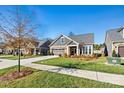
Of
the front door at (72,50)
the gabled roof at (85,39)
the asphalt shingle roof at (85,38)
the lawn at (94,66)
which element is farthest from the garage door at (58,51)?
the lawn at (94,66)

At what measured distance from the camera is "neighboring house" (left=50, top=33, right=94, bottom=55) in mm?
27859

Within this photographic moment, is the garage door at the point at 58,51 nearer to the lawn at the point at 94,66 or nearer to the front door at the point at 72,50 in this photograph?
the front door at the point at 72,50

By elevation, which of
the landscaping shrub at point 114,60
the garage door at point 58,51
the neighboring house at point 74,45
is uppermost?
the neighboring house at point 74,45

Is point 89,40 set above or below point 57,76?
above

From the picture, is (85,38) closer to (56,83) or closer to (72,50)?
(72,50)

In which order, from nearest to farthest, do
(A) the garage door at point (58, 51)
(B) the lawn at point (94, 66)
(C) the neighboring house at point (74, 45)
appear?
1. (B) the lawn at point (94, 66)
2. (C) the neighboring house at point (74, 45)
3. (A) the garage door at point (58, 51)

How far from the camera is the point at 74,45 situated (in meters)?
28.7

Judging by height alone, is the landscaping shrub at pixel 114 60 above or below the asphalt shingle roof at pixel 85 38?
below

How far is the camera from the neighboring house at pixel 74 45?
27859 mm

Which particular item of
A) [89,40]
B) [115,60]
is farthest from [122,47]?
[115,60]
